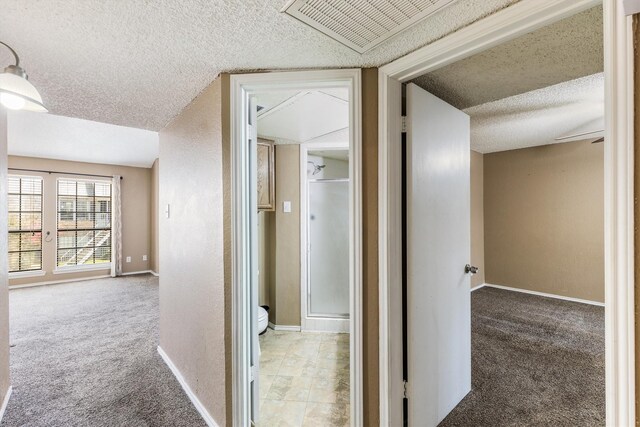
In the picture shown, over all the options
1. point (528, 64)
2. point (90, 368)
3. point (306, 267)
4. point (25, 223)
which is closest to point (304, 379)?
point (306, 267)

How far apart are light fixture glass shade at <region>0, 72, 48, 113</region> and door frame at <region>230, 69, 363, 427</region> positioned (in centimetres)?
81

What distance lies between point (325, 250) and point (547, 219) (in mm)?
3463

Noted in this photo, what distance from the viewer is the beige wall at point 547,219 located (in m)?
3.66

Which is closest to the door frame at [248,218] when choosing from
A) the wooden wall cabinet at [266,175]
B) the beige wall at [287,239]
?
the wooden wall cabinet at [266,175]

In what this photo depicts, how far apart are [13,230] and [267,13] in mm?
6502

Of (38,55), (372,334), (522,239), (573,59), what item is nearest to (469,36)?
(573,59)

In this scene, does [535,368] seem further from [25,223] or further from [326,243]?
[25,223]

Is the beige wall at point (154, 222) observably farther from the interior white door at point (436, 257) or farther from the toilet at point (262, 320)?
the interior white door at point (436, 257)

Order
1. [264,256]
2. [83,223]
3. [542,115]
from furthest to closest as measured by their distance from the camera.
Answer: [83,223] < [264,256] < [542,115]

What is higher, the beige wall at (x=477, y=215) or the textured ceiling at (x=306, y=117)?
the textured ceiling at (x=306, y=117)

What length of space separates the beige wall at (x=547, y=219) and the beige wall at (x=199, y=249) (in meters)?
4.60

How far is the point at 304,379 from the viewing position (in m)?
2.12

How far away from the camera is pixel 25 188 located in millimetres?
4844

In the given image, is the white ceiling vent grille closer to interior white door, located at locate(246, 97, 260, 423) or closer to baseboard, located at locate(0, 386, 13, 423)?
interior white door, located at locate(246, 97, 260, 423)
